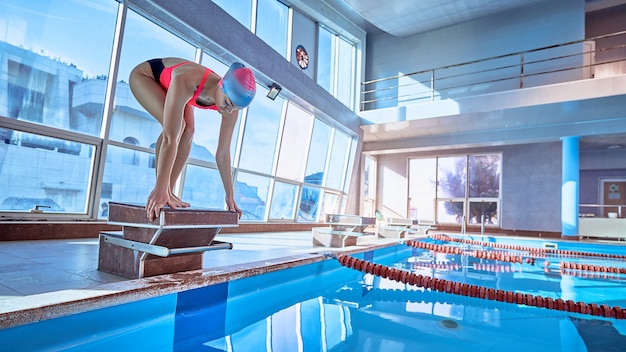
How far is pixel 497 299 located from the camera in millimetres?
2781

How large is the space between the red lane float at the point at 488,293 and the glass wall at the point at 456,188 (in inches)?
344

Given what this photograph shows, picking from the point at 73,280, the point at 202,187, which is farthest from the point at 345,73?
the point at 73,280

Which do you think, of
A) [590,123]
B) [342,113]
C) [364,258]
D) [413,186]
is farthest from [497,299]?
[413,186]

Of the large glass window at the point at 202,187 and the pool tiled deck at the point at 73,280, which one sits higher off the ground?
the large glass window at the point at 202,187

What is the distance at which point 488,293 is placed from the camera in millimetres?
2842

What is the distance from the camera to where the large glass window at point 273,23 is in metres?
7.03

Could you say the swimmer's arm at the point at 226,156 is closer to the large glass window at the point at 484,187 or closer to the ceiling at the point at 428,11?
the ceiling at the point at 428,11

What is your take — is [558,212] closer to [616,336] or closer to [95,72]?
[616,336]

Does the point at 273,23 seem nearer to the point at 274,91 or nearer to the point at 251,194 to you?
the point at 274,91

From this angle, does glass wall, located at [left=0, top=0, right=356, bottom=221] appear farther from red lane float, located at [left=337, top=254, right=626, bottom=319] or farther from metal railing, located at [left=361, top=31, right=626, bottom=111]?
metal railing, located at [left=361, top=31, right=626, bottom=111]

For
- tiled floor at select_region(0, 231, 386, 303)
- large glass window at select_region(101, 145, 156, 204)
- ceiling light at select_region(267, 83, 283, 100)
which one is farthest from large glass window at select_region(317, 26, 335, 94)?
tiled floor at select_region(0, 231, 386, 303)

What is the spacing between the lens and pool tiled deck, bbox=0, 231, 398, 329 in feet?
4.57

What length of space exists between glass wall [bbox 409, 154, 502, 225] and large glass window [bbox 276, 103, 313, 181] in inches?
216

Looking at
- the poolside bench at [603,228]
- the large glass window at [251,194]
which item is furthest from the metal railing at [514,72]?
the large glass window at [251,194]
